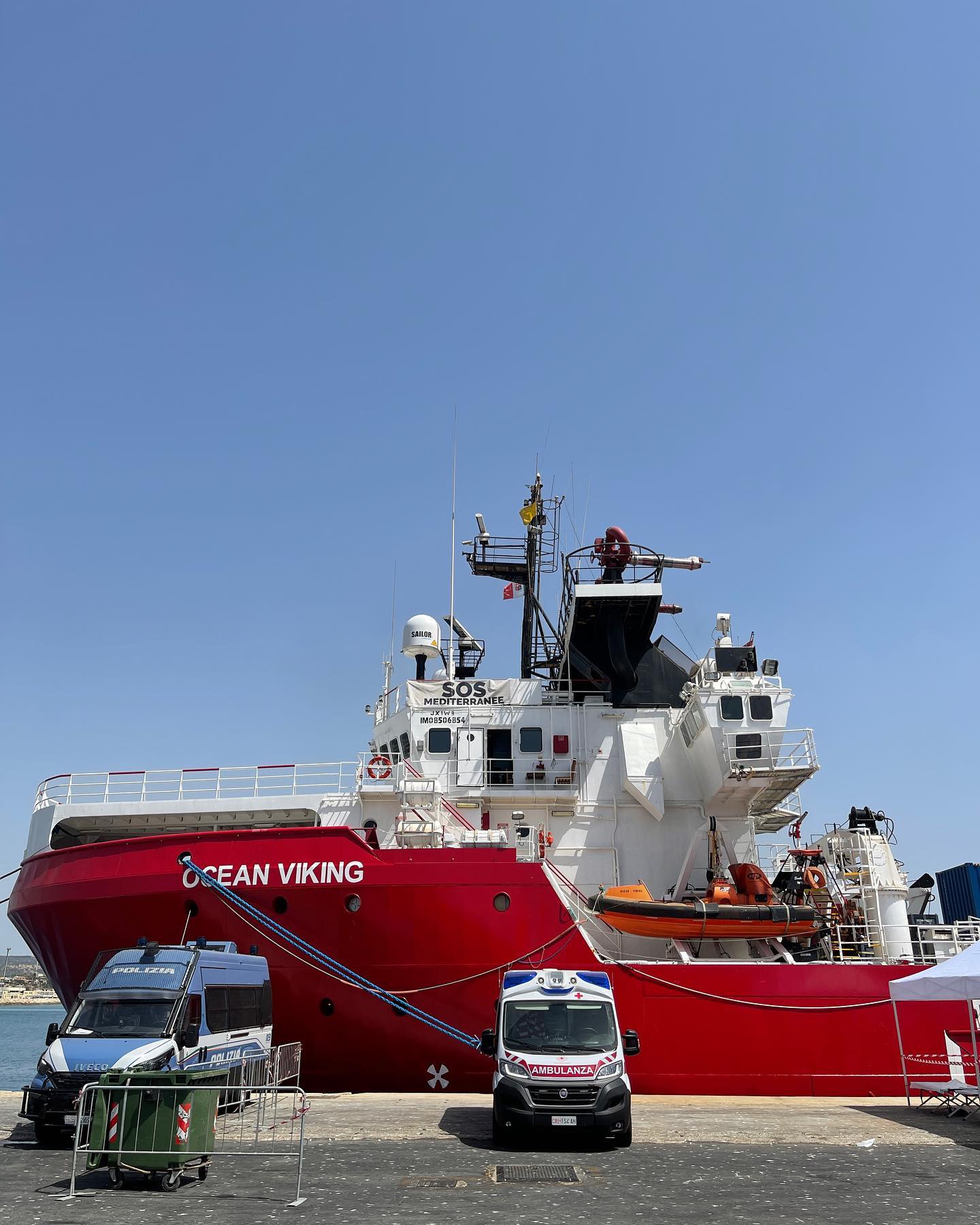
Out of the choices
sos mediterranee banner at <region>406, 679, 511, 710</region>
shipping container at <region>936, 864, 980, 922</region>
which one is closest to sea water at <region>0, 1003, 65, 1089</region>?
sos mediterranee banner at <region>406, 679, 511, 710</region>

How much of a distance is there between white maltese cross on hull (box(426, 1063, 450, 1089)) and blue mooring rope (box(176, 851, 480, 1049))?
20.5 inches

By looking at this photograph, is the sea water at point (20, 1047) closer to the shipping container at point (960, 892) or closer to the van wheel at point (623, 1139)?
the van wheel at point (623, 1139)

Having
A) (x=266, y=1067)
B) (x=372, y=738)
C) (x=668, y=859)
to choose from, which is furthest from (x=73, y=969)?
(x=668, y=859)

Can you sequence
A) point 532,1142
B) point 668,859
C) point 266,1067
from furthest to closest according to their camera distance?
point 668,859
point 266,1067
point 532,1142

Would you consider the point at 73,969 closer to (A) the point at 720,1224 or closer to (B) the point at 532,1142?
(B) the point at 532,1142

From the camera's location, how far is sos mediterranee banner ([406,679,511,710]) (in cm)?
1923

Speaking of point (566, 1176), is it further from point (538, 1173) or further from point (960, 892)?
point (960, 892)

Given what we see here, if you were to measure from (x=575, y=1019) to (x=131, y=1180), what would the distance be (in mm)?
5226

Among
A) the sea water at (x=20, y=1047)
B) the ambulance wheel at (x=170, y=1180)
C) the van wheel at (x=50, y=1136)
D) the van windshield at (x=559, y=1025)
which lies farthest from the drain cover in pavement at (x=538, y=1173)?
the sea water at (x=20, y=1047)

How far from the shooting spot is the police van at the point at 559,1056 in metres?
10.5

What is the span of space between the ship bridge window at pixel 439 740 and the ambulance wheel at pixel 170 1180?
10.6 meters

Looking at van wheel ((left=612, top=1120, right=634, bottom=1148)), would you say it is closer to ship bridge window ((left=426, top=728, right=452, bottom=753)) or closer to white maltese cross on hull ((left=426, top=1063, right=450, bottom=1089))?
white maltese cross on hull ((left=426, top=1063, right=450, bottom=1089))

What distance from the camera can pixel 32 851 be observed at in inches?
709

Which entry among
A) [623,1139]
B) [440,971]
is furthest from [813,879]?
[623,1139]
